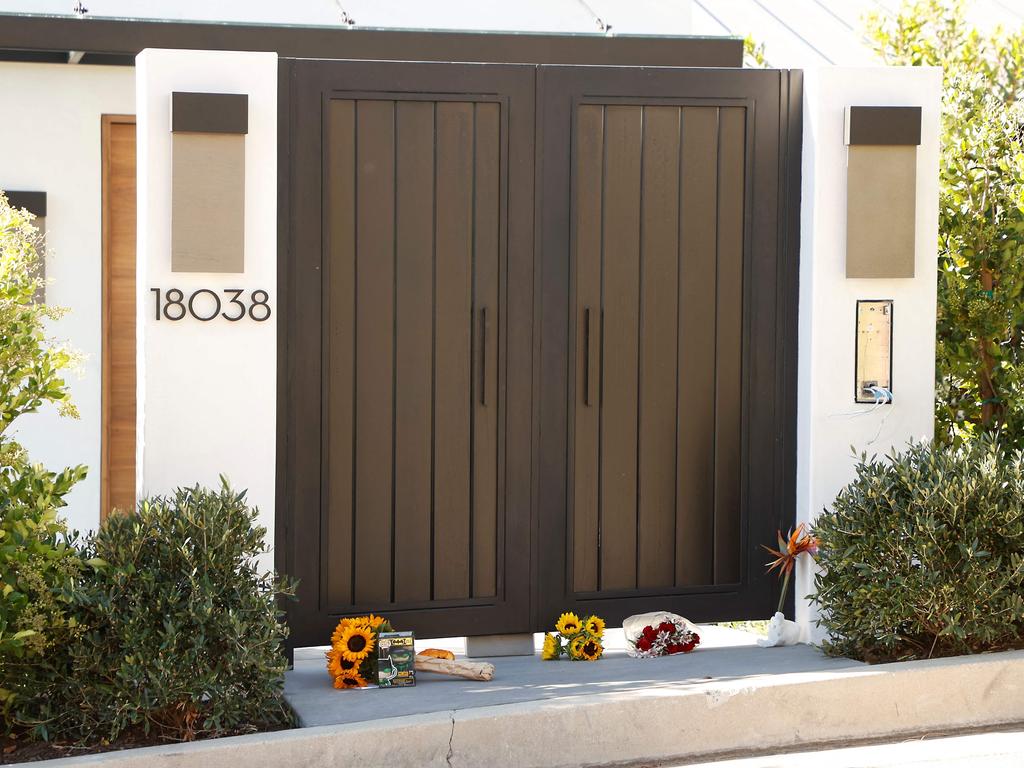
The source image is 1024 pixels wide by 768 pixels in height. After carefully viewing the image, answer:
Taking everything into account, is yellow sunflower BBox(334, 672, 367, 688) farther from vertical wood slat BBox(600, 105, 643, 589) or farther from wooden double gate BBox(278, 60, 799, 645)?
vertical wood slat BBox(600, 105, 643, 589)

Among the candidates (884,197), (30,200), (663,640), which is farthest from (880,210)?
(30,200)

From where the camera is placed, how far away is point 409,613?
5.10m

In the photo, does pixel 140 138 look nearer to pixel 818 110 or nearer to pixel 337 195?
pixel 337 195

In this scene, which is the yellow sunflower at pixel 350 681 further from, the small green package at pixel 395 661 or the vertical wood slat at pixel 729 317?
the vertical wood slat at pixel 729 317

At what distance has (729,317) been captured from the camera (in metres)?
5.38

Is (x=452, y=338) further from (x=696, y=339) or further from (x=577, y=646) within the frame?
(x=577, y=646)

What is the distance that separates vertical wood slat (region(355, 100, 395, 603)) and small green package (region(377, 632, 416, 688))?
441 millimetres

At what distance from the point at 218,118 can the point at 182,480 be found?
1.42 m

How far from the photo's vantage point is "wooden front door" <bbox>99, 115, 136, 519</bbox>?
676cm

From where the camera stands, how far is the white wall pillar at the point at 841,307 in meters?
5.25

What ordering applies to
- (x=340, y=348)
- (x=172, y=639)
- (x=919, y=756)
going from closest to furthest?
(x=172, y=639), (x=919, y=756), (x=340, y=348)

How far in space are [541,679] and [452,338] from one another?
1.46 metres

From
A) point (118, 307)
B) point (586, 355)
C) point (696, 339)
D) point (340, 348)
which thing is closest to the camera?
point (340, 348)

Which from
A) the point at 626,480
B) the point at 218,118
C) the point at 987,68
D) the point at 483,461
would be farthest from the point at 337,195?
the point at 987,68
